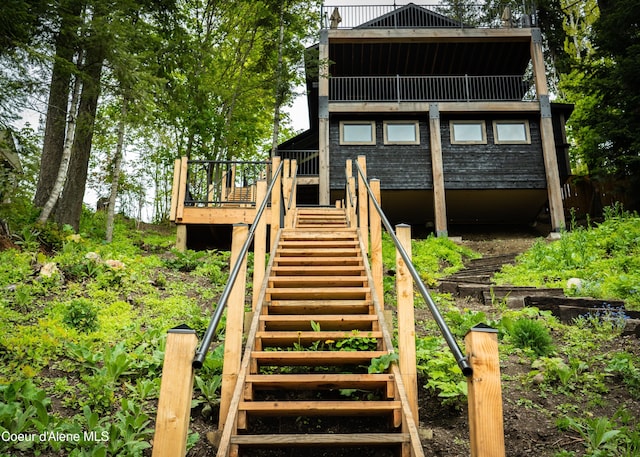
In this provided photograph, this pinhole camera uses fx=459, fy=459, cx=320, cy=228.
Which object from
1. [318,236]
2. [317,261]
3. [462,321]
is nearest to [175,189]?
[318,236]

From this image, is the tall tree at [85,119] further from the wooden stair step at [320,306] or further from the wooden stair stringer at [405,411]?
the wooden stair stringer at [405,411]

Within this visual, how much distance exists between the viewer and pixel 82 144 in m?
10.6

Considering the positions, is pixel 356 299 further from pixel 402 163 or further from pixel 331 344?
pixel 402 163

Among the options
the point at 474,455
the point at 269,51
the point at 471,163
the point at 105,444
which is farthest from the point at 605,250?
the point at 269,51

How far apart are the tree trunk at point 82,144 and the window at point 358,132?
7674 mm

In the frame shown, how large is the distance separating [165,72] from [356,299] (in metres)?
9.97

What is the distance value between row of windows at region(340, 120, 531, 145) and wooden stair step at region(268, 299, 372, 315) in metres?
11.3

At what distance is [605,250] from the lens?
8.66m

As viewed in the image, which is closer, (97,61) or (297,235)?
(297,235)

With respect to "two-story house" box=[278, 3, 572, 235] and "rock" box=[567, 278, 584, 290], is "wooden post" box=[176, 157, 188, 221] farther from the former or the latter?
"rock" box=[567, 278, 584, 290]

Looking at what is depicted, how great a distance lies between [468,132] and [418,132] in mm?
1694

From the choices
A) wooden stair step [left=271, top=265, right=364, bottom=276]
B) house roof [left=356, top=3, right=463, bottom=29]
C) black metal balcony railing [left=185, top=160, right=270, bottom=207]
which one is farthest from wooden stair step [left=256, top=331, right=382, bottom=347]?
house roof [left=356, top=3, right=463, bottom=29]

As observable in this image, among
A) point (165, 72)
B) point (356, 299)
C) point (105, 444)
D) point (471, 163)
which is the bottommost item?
point (105, 444)

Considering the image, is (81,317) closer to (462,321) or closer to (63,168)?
(462,321)
